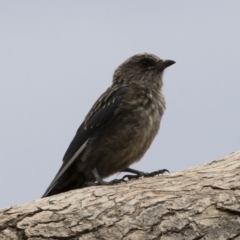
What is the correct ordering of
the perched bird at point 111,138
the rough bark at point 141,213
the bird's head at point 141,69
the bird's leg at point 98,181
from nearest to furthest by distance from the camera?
the rough bark at point 141,213 < the bird's leg at point 98,181 < the perched bird at point 111,138 < the bird's head at point 141,69

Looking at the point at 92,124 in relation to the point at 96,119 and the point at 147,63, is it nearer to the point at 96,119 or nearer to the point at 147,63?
the point at 96,119

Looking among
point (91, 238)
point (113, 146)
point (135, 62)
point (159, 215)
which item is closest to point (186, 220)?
point (159, 215)

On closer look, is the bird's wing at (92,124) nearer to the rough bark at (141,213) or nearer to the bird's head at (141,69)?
the bird's head at (141,69)

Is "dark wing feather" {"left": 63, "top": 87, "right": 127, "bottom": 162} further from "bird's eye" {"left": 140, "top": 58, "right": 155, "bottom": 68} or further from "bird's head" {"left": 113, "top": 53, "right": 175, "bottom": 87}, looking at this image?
"bird's eye" {"left": 140, "top": 58, "right": 155, "bottom": 68}

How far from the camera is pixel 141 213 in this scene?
544 cm

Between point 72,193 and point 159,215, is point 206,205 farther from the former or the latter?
point 72,193

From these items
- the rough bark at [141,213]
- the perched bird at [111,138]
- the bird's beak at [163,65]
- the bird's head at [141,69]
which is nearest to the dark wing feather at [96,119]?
the perched bird at [111,138]

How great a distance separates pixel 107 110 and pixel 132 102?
256 mm

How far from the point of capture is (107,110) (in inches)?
278

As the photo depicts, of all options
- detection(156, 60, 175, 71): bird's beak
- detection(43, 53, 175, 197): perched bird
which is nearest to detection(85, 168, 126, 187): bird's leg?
detection(43, 53, 175, 197): perched bird

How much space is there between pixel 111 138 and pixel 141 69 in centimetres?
118

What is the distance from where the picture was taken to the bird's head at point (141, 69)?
7711mm

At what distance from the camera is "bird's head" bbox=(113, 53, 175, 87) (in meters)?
7.71

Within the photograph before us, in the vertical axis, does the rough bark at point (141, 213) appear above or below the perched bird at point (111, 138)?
below
